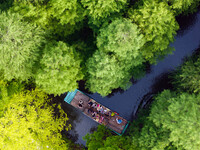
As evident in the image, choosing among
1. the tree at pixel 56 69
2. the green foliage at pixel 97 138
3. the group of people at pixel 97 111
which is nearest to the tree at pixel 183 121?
the green foliage at pixel 97 138

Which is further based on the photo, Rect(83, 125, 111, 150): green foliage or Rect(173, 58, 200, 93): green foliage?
Rect(83, 125, 111, 150): green foliage

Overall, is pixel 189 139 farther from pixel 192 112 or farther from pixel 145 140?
pixel 145 140

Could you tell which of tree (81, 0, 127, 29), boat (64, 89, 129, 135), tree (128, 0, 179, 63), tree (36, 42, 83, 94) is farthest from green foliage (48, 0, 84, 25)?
boat (64, 89, 129, 135)

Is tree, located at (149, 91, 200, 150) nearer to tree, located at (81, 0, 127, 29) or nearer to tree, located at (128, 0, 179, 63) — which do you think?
tree, located at (128, 0, 179, 63)

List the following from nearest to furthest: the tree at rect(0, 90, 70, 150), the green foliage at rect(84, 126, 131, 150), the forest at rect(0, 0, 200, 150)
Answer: the forest at rect(0, 0, 200, 150) → the tree at rect(0, 90, 70, 150) → the green foliage at rect(84, 126, 131, 150)

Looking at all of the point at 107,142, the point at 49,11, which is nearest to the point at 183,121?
the point at 107,142

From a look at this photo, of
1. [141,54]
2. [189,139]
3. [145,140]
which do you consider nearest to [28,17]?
[141,54]

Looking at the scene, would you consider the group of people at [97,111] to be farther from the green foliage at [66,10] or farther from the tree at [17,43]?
the green foliage at [66,10]
